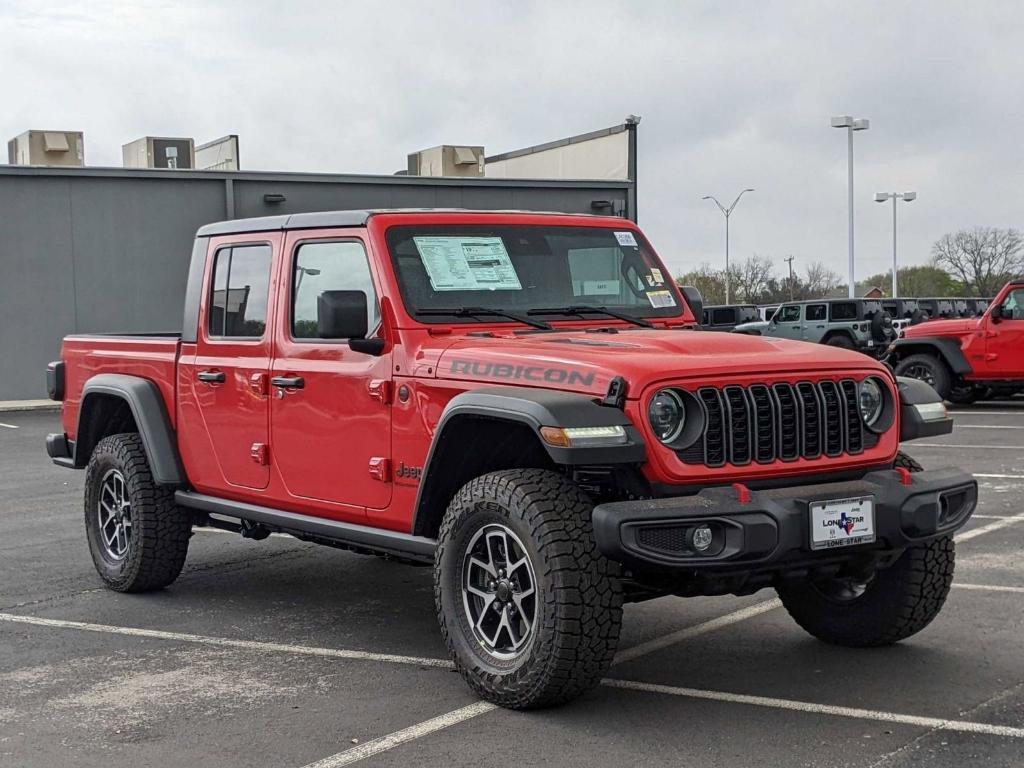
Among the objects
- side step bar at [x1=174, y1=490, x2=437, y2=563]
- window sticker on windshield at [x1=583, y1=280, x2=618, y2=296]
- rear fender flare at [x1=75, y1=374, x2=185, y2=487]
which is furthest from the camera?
rear fender flare at [x1=75, y1=374, x2=185, y2=487]

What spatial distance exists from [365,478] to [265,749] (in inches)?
59.0

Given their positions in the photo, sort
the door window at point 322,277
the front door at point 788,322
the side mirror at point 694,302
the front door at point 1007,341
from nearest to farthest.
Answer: the door window at point 322,277
the side mirror at point 694,302
the front door at point 1007,341
the front door at point 788,322

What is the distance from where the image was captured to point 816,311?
3422 centimetres

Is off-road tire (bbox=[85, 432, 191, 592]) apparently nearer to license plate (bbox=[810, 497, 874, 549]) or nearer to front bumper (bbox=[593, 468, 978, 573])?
front bumper (bbox=[593, 468, 978, 573])

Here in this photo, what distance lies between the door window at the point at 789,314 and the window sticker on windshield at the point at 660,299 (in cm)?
2873

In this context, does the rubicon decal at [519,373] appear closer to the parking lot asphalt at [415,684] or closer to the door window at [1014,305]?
the parking lot asphalt at [415,684]

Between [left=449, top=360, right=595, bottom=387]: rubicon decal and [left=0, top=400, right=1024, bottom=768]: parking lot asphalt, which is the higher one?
[left=449, top=360, right=595, bottom=387]: rubicon decal

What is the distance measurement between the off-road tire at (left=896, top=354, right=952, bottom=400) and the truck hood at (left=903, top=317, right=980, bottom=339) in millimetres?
339

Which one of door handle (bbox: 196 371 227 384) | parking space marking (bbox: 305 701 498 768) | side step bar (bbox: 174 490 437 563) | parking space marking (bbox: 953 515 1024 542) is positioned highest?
door handle (bbox: 196 371 227 384)

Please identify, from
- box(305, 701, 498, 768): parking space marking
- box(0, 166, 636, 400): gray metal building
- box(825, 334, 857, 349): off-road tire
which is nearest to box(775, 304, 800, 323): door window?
box(825, 334, 857, 349): off-road tire

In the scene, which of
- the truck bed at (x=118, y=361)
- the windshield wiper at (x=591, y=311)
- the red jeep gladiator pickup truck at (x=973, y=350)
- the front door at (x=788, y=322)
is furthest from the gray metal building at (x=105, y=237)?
the windshield wiper at (x=591, y=311)

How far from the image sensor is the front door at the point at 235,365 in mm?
6680

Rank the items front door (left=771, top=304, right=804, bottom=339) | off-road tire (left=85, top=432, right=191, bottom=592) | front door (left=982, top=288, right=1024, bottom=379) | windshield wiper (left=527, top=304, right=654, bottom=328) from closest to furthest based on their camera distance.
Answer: windshield wiper (left=527, top=304, right=654, bottom=328), off-road tire (left=85, top=432, right=191, bottom=592), front door (left=982, top=288, right=1024, bottom=379), front door (left=771, top=304, right=804, bottom=339)

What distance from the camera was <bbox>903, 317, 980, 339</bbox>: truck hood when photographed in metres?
19.5
